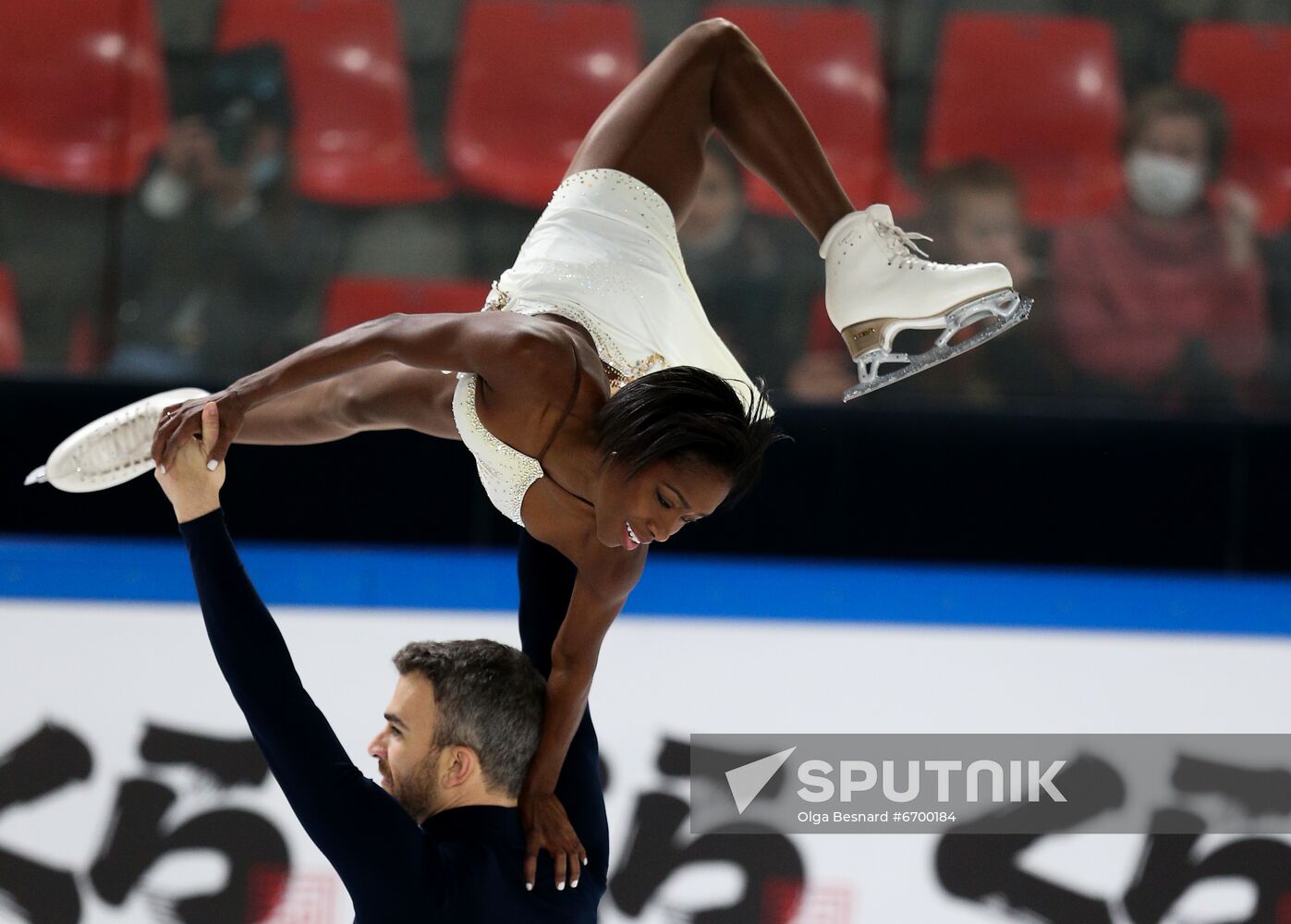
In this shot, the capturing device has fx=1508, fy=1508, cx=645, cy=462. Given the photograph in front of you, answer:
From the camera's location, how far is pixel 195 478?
1990 millimetres

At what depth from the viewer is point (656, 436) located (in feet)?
7.10

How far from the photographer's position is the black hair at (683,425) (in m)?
2.17

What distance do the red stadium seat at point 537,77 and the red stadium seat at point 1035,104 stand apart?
3.37ft

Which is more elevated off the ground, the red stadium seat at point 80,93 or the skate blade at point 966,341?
the red stadium seat at point 80,93

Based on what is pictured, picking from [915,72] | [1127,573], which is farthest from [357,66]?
[1127,573]

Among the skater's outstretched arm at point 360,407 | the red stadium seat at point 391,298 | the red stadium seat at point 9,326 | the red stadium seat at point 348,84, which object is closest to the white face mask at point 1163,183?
the red stadium seat at point 391,298

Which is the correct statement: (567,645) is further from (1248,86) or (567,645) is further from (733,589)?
(1248,86)

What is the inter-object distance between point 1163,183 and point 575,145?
1.83m

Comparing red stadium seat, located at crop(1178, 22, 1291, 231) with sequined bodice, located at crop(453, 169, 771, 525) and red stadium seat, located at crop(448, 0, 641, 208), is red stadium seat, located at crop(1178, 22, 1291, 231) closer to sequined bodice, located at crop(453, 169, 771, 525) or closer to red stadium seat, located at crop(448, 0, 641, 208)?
red stadium seat, located at crop(448, 0, 641, 208)

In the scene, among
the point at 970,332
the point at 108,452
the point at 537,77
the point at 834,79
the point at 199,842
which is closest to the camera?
the point at 108,452

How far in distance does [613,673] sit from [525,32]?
253 centimetres

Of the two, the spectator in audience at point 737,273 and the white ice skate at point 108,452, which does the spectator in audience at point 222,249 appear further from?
the white ice skate at point 108,452

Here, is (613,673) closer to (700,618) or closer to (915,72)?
(700,618)

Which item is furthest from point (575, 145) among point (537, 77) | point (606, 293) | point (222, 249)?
point (606, 293)
